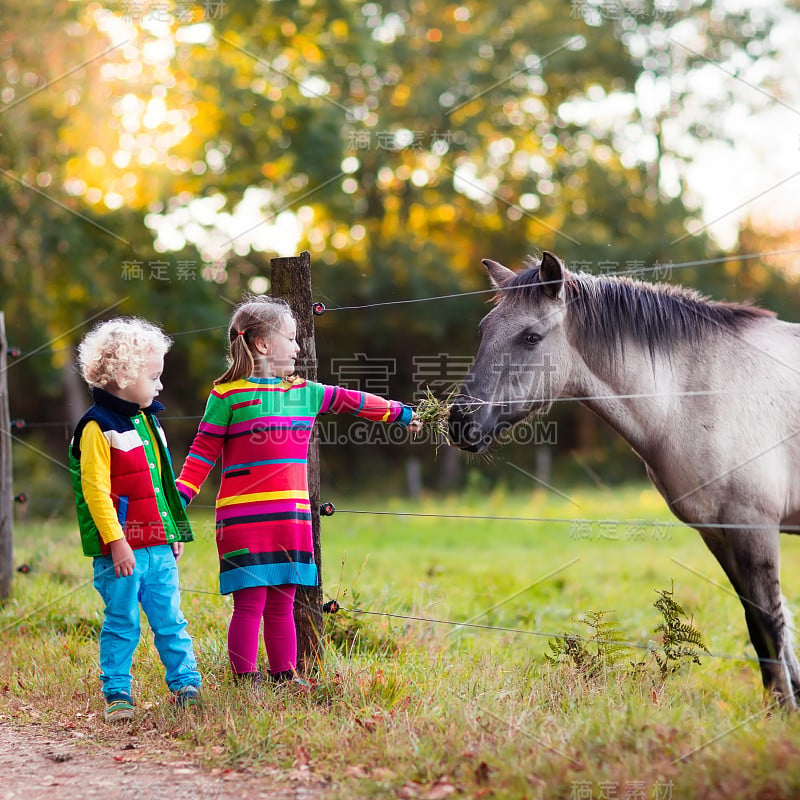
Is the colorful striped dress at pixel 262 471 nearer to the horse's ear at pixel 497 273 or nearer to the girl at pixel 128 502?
the girl at pixel 128 502

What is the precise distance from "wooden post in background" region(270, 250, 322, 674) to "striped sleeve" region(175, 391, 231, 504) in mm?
521

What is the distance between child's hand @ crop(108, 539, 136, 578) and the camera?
3363 mm

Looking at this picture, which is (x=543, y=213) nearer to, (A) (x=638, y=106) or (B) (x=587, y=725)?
(A) (x=638, y=106)

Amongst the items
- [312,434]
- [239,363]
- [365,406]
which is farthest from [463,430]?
[239,363]

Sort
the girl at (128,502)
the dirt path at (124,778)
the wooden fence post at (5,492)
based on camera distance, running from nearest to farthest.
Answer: the dirt path at (124,778) < the girl at (128,502) < the wooden fence post at (5,492)

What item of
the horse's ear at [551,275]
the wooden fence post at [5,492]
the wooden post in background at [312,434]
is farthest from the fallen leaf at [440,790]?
the wooden fence post at [5,492]

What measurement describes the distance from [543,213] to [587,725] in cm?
2058

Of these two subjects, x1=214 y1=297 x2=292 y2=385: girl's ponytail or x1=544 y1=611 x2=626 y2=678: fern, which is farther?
x1=544 y1=611 x2=626 y2=678: fern

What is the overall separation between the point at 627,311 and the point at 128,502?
2.50 meters

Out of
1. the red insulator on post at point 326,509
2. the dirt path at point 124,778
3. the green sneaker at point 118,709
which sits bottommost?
the dirt path at point 124,778

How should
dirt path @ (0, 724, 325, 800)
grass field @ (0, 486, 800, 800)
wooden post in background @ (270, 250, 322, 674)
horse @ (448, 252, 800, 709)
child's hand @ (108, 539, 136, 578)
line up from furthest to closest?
wooden post in background @ (270, 250, 322, 674), horse @ (448, 252, 800, 709), child's hand @ (108, 539, 136, 578), dirt path @ (0, 724, 325, 800), grass field @ (0, 486, 800, 800)

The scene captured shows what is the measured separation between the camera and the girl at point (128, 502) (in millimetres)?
3473

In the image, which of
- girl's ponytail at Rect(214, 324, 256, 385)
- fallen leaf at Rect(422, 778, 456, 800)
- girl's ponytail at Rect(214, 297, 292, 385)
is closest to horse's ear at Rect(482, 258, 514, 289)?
girl's ponytail at Rect(214, 297, 292, 385)

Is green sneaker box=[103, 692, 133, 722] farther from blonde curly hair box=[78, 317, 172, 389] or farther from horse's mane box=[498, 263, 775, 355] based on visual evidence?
horse's mane box=[498, 263, 775, 355]
